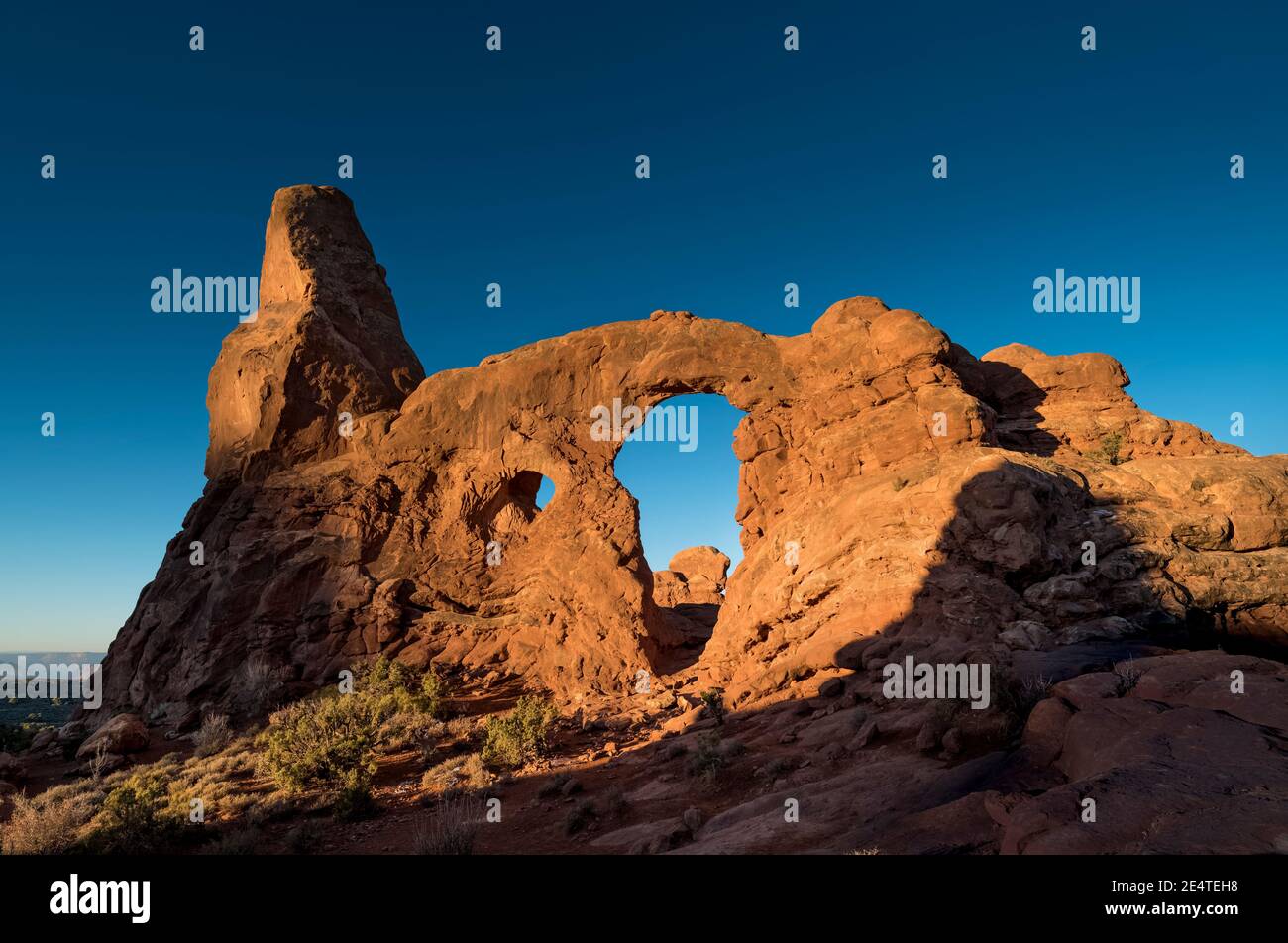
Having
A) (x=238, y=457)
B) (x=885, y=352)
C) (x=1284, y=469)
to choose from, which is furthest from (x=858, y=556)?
(x=238, y=457)

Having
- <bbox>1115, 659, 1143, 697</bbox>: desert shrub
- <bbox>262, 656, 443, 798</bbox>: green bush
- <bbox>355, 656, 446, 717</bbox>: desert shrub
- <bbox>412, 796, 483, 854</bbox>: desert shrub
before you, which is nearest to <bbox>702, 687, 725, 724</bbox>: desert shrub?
<bbox>412, 796, 483, 854</bbox>: desert shrub

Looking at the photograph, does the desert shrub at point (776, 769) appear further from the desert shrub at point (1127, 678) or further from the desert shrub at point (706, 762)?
the desert shrub at point (1127, 678)

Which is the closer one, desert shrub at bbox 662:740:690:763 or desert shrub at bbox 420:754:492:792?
desert shrub at bbox 420:754:492:792

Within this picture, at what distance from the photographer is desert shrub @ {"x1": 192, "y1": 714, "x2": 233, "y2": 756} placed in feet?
52.2

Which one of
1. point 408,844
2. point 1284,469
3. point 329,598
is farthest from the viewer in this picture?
point 329,598

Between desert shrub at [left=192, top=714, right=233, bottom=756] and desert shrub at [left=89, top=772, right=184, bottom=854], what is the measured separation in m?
5.70

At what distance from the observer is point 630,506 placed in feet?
73.7

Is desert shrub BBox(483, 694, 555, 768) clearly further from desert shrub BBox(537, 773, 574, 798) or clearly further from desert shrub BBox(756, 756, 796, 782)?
desert shrub BBox(756, 756, 796, 782)

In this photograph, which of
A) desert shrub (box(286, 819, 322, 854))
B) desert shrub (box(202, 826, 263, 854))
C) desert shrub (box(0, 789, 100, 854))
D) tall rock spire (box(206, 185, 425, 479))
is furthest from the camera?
tall rock spire (box(206, 185, 425, 479))

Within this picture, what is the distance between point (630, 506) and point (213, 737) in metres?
13.9

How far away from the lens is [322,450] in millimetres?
24438
